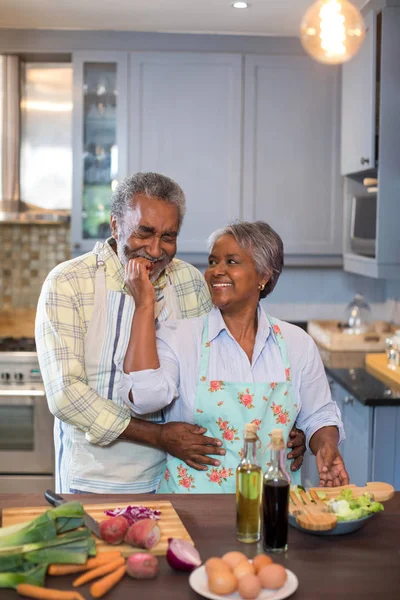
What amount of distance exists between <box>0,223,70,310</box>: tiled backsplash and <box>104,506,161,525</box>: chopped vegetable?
124 inches

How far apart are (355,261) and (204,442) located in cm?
240

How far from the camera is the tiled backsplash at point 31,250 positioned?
15.4 ft

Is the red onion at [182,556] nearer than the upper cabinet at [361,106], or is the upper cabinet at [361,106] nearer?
the red onion at [182,556]

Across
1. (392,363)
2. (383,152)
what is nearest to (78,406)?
(392,363)

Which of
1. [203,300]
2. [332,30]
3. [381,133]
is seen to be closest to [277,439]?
[203,300]

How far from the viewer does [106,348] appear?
85.4 inches

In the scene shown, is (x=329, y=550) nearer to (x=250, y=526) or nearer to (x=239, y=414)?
(x=250, y=526)

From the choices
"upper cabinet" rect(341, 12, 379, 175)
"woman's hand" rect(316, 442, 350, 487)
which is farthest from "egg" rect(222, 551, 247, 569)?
"upper cabinet" rect(341, 12, 379, 175)

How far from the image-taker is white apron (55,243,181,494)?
216 centimetres

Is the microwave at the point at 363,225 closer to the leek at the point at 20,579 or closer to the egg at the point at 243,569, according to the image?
the egg at the point at 243,569

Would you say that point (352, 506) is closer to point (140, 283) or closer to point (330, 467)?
point (330, 467)

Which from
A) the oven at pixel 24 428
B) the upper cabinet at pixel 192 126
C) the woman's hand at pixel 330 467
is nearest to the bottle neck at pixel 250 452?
the woman's hand at pixel 330 467

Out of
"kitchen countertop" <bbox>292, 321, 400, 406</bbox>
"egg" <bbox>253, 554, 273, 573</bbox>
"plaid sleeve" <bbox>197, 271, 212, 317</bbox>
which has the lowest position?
"kitchen countertop" <bbox>292, 321, 400, 406</bbox>

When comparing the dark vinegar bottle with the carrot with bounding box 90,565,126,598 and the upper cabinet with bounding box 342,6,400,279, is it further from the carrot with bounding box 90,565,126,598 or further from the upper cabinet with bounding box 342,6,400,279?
the upper cabinet with bounding box 342,6,400,279
